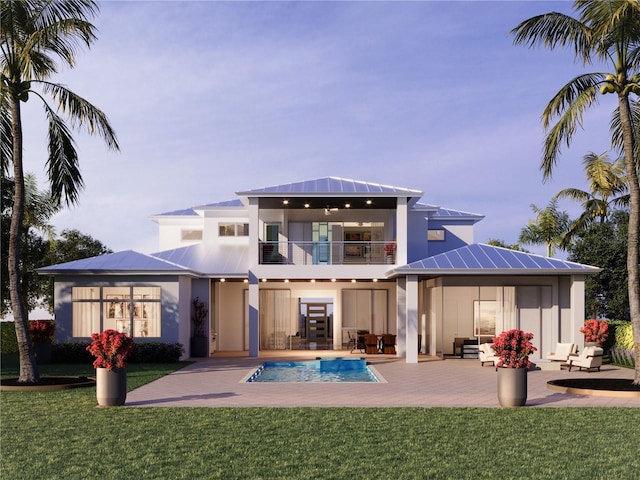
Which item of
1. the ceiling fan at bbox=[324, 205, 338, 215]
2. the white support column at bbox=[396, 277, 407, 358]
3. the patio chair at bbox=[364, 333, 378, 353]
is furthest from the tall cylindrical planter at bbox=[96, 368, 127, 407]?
the ceiling fan at bbox=[324, 205, 338, 215]

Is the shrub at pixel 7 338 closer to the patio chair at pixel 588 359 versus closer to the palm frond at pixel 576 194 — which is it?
the patio chair at pixel 588 359

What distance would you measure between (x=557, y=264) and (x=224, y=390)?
1156 centimetres

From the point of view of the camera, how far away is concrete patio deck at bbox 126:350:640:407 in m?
12.5

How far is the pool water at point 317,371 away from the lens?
17359 mm

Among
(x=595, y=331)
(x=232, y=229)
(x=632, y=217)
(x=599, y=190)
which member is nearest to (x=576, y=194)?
(x=599, y=190)

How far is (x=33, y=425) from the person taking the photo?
1028 cm

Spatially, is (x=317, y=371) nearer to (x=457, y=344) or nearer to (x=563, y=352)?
(x=457, y=344)

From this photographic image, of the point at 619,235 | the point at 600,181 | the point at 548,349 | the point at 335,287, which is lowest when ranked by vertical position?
the point at 548,349

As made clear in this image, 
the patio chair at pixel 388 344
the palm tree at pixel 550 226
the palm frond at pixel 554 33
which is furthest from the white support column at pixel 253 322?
the palm tree at pixel 550 226

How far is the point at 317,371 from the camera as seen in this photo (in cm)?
1978

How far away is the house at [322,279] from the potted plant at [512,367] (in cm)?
845

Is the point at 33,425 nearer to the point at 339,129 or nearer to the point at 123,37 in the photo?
the point at 123,37

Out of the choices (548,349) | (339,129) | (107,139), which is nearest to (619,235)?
(548,349)

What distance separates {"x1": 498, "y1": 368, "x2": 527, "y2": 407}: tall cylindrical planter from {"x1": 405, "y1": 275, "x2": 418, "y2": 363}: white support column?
9.01m
